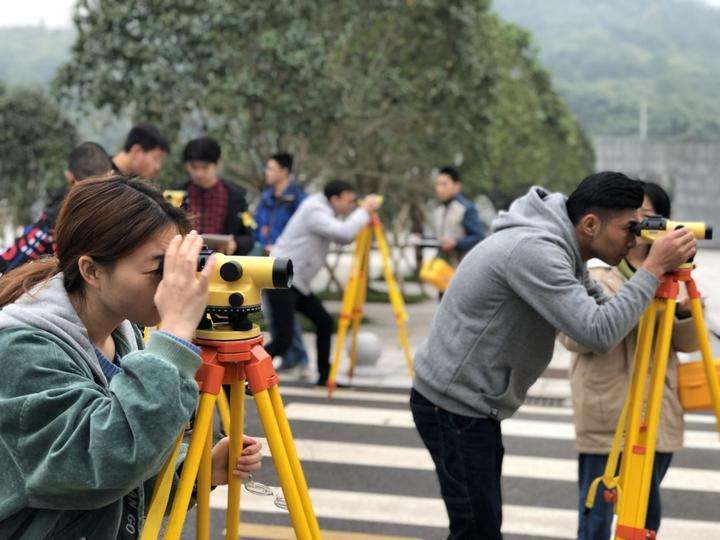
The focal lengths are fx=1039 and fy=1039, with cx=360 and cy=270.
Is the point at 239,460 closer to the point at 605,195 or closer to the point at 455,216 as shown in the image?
the point at 605,195

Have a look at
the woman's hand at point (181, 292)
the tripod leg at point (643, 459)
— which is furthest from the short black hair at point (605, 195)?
the woman's hand at point (181, 292)

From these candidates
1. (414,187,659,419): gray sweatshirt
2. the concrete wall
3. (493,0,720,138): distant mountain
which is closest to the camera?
(414,187,659,419): gray sweatshirt

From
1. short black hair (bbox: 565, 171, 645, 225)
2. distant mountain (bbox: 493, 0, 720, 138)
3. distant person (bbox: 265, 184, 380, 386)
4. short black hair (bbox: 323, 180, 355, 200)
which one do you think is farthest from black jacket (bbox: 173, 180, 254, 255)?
distant mountain (bbox: 493, 0, 720, 138)

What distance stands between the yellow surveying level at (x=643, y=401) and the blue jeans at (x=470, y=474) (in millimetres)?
432

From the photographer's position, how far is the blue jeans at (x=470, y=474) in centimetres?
334

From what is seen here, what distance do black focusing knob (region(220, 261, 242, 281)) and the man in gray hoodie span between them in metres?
1.33

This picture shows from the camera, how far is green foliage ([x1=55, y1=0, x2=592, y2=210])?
1095cm

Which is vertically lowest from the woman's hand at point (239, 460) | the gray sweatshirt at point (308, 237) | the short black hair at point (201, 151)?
the gray sweatshirt at point (308, 237)

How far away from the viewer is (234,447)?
237cm

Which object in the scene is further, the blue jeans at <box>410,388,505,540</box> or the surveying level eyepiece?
the blue jeans at <box>410,388,505,540</box>

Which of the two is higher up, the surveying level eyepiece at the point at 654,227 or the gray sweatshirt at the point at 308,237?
the surveying level eyepiece at the point at 654,227

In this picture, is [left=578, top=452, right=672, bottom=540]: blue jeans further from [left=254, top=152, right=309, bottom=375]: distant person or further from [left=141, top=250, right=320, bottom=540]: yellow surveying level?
[left=254, top=152, right=309, bottom=375]: distant person

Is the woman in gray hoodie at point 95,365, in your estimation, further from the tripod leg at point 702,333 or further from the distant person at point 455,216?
the distant person at point 455,216

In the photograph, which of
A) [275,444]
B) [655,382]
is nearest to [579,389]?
[655,382]
